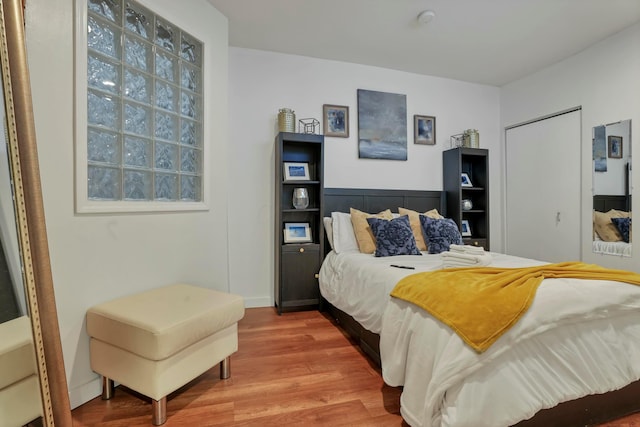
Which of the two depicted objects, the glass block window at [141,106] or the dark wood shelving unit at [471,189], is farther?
the dark wood shelving unit at [471,189]

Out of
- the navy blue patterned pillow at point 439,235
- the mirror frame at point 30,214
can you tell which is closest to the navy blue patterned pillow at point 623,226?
the navy blue patterned pillow at point 439,235

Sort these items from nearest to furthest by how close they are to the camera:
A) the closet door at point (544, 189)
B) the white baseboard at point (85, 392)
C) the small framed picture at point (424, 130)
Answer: the white baseboard at point (85, 392) < the closet door at point (544, 189) < the small framed picture at point (424, 130)

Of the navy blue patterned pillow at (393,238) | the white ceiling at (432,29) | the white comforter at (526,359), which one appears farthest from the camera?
the navy blue patterned pillow at (393,238)

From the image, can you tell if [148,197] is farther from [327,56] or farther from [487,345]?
[327,56]

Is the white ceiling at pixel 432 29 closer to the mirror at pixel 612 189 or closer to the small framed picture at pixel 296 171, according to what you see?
the mirror at pixel 612 189

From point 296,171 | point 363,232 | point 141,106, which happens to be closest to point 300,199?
point 296,171

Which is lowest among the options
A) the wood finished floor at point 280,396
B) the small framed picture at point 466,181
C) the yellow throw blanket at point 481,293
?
the wood finished floor at point 280,396

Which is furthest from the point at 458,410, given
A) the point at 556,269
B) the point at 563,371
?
the point at 556,269

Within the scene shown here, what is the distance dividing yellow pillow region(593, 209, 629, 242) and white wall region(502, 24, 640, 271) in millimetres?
76

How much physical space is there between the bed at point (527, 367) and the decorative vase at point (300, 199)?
164cm

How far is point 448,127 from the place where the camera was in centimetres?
399

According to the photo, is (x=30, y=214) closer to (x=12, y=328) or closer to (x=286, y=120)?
(x=12, y=328)

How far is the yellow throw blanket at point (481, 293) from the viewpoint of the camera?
4.09 ft

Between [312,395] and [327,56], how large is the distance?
3267 mm
